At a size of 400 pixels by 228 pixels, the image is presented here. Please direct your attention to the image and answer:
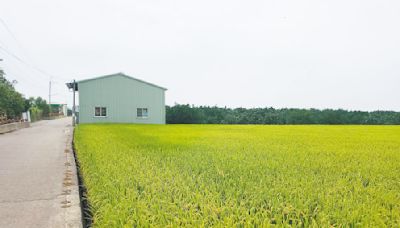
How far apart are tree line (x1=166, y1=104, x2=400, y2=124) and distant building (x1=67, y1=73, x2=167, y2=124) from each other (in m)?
4.73

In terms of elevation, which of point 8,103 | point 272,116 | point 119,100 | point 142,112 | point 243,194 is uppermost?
point 119,100

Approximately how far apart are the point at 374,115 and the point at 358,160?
3520 centimetres

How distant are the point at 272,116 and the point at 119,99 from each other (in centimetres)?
1863

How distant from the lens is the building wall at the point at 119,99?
26.1 meters

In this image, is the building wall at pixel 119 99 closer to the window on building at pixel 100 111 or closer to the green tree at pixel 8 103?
the window on building at pixel 100 111

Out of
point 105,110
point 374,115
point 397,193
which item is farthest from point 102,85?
point 374,115

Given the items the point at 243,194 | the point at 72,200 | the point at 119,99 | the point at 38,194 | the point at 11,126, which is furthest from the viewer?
the point at 119,99

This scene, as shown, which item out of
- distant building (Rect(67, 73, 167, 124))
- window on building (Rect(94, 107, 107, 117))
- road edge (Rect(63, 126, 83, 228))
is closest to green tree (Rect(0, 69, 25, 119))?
distant building (Rect(67, 73, 167, 124))

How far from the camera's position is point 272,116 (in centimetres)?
3606

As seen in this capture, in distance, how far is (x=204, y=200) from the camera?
2686mm

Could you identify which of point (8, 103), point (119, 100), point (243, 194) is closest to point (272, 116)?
point (119, 100)

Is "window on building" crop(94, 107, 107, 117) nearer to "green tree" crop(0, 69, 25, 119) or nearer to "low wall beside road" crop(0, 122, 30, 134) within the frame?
"low wall beside road" crop(0, 122, 30, 134)

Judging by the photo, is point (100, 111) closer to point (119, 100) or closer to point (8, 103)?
point (119, 100)

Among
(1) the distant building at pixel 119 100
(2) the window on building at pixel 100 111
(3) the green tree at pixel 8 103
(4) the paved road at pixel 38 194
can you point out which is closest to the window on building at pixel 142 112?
(1) the distant building at pixel 119 100
